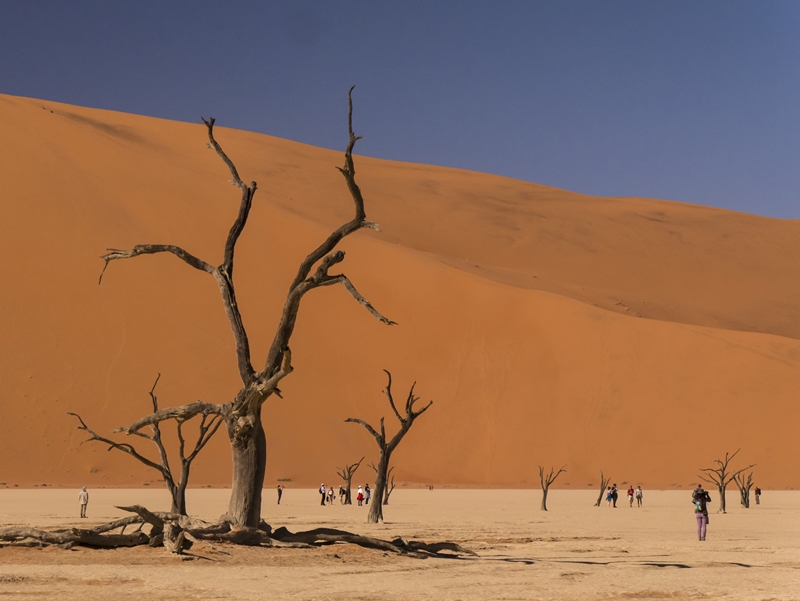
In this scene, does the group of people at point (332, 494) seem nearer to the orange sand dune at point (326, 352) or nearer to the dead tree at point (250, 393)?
the orange sand dune at point (326, 352)

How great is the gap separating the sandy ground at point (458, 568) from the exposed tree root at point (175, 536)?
0.50 ft

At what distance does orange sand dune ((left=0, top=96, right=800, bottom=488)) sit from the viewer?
1746 inches

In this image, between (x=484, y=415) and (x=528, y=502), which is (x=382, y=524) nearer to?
(x=528, y=502)

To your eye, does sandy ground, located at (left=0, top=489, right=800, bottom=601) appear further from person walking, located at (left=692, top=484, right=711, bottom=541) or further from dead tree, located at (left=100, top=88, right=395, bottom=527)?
dead tree, located at (left=100, top=88, right=395, bottom=527)

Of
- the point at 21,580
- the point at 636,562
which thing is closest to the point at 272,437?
the point at 636,562

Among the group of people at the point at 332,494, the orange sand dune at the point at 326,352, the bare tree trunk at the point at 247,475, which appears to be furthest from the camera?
the orange sand dune at the point at 326,352

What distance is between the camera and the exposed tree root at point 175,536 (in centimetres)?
1251

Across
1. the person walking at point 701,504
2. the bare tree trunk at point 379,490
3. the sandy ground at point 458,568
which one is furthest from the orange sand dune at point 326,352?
the person walking at point 701,504

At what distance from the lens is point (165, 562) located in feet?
39.0

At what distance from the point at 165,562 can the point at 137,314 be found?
124 ft

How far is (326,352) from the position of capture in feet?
167

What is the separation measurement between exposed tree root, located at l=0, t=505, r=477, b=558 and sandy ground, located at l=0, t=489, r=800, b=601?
15 cm

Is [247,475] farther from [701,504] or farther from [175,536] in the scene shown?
[701,504]

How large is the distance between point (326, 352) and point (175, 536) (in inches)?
1506
